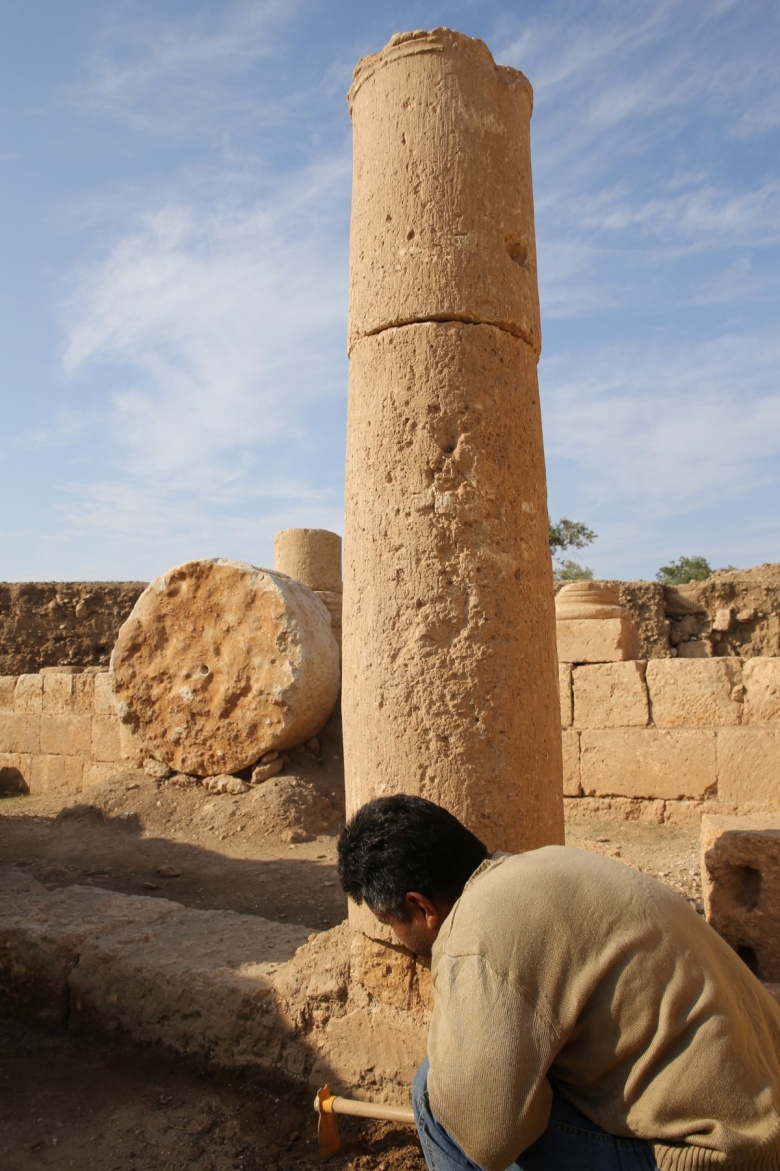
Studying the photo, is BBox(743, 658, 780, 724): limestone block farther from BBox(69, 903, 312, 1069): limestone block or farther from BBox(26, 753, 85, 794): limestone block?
BBox(26, 753, 85, 794): limestone block

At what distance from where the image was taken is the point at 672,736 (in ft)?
27.2

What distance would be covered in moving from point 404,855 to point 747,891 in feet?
7.84

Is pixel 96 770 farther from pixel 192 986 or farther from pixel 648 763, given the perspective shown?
pixel 192 986

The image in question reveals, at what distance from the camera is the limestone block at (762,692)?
7.98 m

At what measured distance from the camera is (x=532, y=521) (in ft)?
12.1

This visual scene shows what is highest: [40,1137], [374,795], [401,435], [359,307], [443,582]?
[359,307]

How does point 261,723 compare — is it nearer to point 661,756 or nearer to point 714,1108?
point 661,756

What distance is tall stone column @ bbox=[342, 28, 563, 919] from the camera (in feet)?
11.2

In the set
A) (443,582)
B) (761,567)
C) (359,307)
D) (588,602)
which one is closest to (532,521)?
(443,582)

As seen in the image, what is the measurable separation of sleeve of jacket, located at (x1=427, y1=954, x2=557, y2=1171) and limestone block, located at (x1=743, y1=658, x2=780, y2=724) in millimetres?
6807

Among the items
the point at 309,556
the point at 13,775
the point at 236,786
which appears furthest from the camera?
the point at 309,556

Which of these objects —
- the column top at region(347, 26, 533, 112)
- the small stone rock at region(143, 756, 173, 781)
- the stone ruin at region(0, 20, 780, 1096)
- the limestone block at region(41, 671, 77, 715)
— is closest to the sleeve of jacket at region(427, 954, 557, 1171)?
the stone ruin at region(0, 20, 780, 1096)

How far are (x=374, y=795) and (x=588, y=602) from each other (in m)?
6.64

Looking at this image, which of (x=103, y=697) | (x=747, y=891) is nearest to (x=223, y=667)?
(x=103, y=697)
